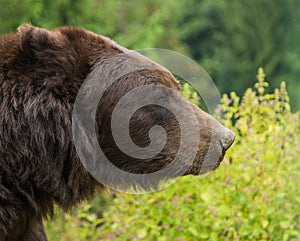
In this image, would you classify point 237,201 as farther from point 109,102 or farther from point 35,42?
point 35,42

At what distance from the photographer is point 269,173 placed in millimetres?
5191

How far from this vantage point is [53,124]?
3.23 meters

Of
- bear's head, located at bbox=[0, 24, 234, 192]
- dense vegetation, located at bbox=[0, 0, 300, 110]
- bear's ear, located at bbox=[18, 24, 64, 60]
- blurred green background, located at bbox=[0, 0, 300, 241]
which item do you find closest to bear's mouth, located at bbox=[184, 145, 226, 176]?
bear's head, located at bbox=[0, 24, 234, 192]

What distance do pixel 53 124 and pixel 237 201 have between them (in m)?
2.25

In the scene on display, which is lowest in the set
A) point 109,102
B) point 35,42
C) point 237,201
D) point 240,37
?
point 237,201

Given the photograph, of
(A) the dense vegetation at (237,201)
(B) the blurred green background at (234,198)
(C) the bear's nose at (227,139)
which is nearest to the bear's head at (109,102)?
(C) the bear's nose at (227,139)

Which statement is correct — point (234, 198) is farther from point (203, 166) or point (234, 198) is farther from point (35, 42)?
point (35, 42)

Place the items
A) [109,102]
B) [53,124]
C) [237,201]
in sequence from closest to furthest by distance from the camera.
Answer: [53,124] → [109,102] → [237,201]

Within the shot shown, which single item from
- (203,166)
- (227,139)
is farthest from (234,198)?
(227,139)

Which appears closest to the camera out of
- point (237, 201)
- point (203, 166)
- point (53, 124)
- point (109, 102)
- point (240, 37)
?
point (53, 124)

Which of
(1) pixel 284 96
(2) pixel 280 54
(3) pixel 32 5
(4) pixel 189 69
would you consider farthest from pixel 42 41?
(2) pixel 280 54

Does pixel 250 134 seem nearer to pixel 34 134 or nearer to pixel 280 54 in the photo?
pixel 34 134

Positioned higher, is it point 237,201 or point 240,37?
point 240,37

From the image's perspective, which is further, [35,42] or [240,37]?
[240,37]
